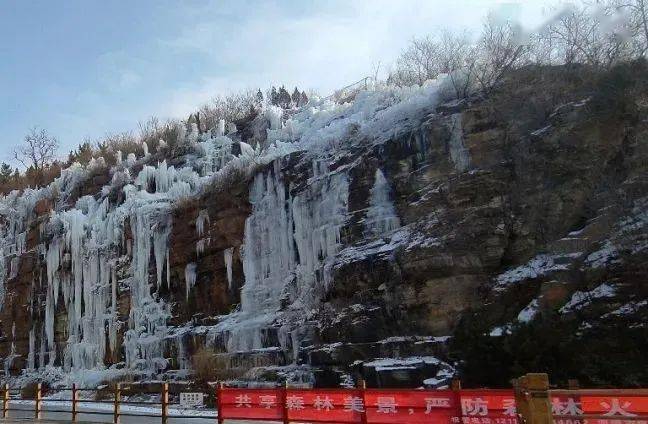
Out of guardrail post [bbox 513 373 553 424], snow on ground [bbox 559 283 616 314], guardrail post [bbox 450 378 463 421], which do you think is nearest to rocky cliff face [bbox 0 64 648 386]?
snow on ground [bbox 559 283 616 314]

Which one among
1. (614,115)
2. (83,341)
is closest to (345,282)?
(614,115)

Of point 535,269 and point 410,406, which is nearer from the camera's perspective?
point 410,406

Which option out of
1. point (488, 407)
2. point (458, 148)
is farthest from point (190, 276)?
point (488, 407)

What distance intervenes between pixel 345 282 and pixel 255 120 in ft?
69.1

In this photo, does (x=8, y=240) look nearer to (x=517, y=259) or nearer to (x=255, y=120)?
(x=255, y=120)

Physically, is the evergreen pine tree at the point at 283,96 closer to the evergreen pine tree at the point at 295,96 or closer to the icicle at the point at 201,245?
the evergreen pine tree at the point at 295,96

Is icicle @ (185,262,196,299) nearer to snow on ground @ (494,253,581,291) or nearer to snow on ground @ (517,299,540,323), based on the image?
snow on ground @ (494,253,581,291)

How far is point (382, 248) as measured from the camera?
2273cm

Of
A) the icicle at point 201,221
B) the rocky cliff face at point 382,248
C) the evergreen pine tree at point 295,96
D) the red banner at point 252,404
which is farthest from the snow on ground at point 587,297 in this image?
the evergreen pine tree at point 295,96

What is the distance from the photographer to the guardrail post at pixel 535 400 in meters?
5.82

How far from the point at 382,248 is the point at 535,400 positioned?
55.4 ft

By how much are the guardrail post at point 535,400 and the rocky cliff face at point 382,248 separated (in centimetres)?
1068

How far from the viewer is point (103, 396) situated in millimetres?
28328

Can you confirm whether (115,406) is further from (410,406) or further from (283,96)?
(283,96)
